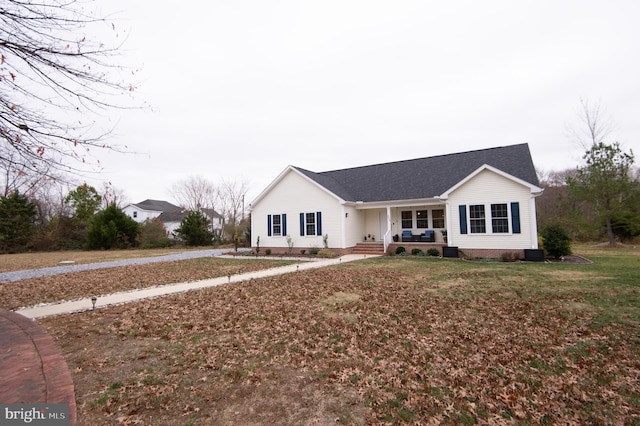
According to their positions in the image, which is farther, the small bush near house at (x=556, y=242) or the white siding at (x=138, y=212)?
the white siding at (x=138, y=212)

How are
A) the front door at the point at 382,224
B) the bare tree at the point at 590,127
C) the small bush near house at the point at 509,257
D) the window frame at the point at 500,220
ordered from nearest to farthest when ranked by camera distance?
the small bush near house at the point at 509,257 < the window frame at the point at 500,220 < the front door at the point at 382,224 < the bare tree at the point at 590,127

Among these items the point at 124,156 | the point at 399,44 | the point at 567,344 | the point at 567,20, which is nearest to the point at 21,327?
the point at 124,156

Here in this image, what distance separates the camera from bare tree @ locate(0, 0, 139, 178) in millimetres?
4164

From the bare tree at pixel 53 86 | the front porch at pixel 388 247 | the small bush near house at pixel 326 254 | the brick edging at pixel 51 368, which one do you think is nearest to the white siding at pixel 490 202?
the front porch at pixel 388 247

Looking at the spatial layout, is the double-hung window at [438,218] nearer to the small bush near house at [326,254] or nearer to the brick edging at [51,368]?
the small bush near house at [326,254]

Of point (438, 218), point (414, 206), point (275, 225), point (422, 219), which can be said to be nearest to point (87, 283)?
point (275, 225)

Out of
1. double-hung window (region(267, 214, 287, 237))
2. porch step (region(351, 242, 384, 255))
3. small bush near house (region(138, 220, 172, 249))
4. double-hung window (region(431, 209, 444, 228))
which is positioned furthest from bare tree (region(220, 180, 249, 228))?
double-hung window (region(431, 209, 444, 228))

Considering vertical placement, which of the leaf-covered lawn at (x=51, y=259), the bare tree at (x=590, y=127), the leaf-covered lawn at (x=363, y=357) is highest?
the bare tree at (x=590, y=127)

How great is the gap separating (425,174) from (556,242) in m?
8.64

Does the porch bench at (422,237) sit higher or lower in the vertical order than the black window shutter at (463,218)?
lower

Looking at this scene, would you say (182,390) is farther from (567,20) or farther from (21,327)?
(567,20)

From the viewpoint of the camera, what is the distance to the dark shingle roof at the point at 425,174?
18.1 m

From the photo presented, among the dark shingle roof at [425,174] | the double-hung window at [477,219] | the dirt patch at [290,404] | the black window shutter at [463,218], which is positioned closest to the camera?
the dirt patch at [290,404]

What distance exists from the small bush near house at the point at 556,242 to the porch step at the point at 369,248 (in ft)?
28.1
